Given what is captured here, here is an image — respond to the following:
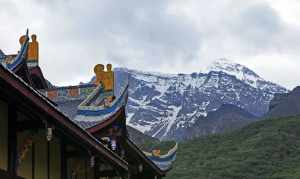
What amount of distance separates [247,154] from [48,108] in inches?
4176

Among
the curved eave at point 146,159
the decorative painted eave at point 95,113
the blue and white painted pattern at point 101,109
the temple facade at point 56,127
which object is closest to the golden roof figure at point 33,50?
the temple facade at point 56,127

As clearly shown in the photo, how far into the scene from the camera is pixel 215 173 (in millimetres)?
102875

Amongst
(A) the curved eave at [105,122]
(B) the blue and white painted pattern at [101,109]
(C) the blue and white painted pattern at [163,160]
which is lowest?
(C) the blue and white painted pattern at [163,160]

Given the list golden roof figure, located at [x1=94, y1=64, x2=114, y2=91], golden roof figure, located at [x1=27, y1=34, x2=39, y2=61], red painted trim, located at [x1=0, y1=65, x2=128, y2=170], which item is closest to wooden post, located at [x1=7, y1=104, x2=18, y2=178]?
red painted trim, located at [x1=0, y1=65, x2=128, y2=170]

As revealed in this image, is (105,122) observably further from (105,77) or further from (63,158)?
(105,77)

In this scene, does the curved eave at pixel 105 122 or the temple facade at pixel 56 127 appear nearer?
the temple facade at pixel 56 127

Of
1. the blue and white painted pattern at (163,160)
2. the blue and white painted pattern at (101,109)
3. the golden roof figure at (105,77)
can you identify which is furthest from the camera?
the blue and white painted pattern at (163,160)

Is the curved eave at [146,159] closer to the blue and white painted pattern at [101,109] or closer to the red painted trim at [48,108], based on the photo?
the blue and white painted pattern at [101,109]

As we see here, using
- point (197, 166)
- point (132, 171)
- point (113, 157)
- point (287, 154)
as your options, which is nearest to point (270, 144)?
point (287, 154)

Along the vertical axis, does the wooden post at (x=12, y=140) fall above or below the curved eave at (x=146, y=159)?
above

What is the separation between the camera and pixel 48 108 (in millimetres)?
15336

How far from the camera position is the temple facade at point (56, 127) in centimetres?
1528

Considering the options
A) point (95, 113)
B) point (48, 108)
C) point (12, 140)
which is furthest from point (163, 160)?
point (48, 108)

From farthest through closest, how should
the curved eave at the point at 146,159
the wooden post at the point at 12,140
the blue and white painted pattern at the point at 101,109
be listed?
Result: the curved eave at the point at 146,159 → the blue and white painted pattern at the point at 101,109 → the wooden post at the point at 12,140
